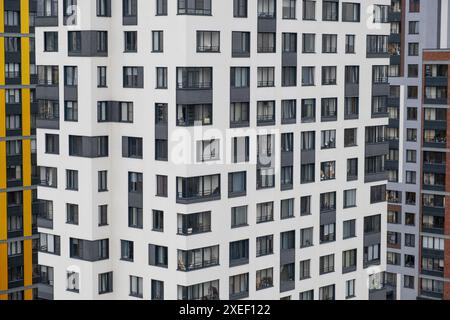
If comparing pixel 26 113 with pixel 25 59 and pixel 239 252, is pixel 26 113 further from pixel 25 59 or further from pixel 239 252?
pixel 239 252

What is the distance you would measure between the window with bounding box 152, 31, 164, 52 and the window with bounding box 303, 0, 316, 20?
39.0 ft

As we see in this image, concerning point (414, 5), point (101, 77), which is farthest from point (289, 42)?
point (414, 5)

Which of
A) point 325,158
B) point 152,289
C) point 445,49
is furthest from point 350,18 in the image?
point 445,49

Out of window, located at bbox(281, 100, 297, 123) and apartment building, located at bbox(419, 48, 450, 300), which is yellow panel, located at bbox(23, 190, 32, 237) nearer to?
window, located at bbox(281, 100, 297, 123)

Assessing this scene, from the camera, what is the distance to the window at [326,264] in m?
76.6

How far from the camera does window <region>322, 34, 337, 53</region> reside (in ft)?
245

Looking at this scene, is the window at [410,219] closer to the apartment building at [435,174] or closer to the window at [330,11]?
the apartment building at [435,174]

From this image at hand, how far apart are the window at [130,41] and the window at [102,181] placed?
323 inches

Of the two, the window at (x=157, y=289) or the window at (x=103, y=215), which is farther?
the window at (x=103, y=215)

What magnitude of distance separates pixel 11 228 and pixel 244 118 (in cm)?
3752

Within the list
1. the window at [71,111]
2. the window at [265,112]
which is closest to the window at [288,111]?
the window at [265,112]

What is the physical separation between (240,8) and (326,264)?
2035cm

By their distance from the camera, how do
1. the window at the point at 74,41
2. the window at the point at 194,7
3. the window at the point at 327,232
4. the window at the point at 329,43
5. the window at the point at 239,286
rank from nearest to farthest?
the window at the point at 194,7 → the window at the point at 74,41 → the window at the point at 239,286 → the window at the point at 329,43 → the window at the point at 327,232

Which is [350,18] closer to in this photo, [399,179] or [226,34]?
[226,34]
